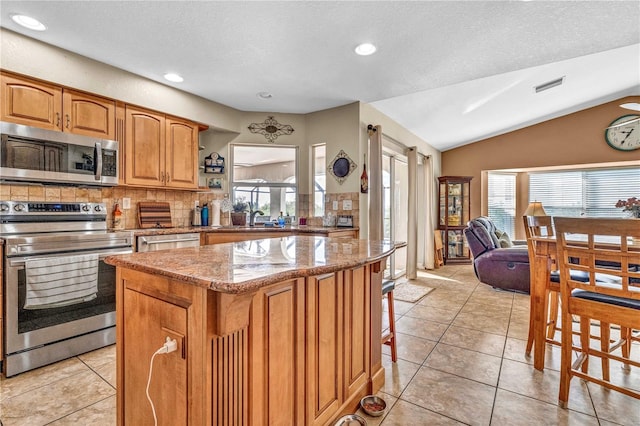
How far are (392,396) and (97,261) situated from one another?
7.96 ft

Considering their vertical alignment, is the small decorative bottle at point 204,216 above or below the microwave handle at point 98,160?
below

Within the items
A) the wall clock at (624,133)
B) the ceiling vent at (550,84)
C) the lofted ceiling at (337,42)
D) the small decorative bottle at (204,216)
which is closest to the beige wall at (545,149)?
the wall clock at (624,133)

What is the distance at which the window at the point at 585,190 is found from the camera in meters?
5.34

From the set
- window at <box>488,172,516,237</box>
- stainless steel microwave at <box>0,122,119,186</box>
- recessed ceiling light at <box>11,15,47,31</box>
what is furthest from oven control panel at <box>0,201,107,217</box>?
window at <box>488,172,516,237</box>

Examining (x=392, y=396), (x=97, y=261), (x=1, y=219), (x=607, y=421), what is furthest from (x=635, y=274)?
(x=1, y=219)

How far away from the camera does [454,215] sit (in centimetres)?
629

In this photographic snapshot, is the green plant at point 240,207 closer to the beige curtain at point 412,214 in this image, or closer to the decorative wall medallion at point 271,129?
the decorative wall medallion at point 271,129

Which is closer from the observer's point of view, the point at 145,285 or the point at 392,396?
the point at 145,285

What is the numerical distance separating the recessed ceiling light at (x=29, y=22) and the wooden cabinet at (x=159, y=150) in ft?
2.77

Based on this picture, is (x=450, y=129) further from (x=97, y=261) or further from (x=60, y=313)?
(x=60, y=313)

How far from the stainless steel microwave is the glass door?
3.36 m

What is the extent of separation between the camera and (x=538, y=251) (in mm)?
2117

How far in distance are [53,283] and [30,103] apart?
1.43 metres

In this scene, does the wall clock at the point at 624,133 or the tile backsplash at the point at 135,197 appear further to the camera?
the wall clock at the point at 624,133
